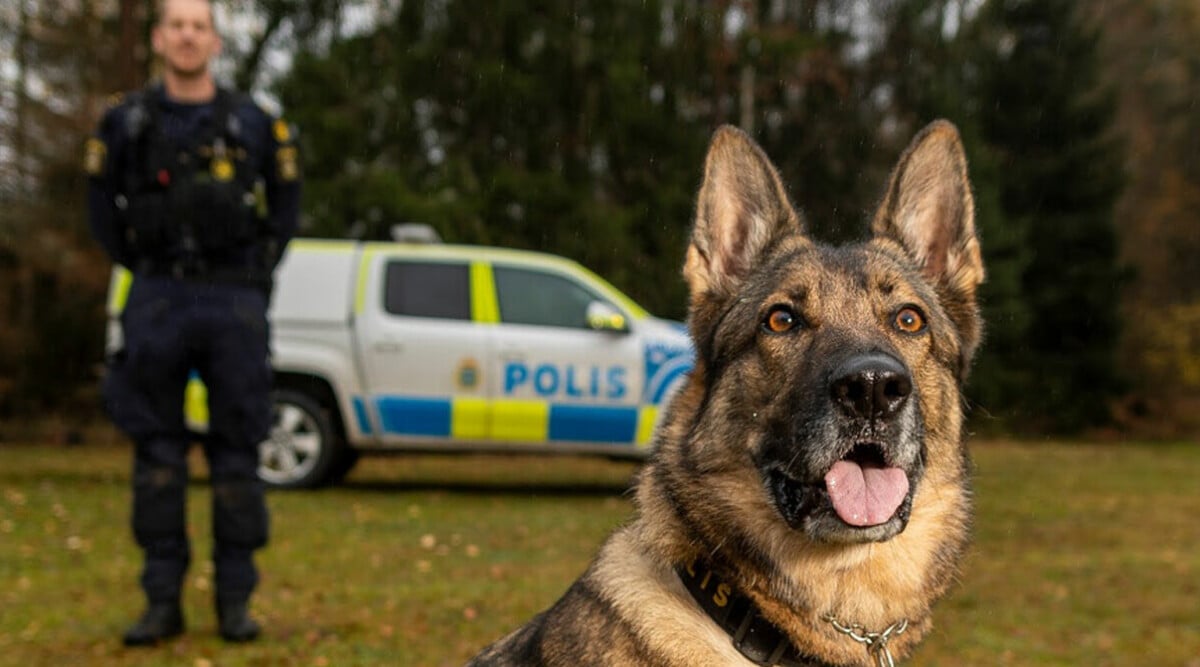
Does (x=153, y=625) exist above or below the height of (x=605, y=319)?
below

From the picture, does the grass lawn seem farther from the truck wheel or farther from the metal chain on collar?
the metal chain on collar

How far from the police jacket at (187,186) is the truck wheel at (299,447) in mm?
5648

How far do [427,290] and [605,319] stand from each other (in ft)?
5.79

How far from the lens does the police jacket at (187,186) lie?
15.2 ft

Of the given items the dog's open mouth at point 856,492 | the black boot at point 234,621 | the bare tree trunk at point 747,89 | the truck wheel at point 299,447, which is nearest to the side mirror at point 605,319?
the truck wheel at point 299,447

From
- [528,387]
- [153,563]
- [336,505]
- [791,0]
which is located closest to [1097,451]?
[791,0]

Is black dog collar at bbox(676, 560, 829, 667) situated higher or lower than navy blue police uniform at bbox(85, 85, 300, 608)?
lower

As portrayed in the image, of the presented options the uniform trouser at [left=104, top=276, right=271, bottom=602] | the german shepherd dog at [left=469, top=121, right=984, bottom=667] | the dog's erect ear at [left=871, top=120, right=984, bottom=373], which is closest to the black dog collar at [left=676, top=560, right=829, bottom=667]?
the german shepherd dog at [left=469, top=121, right=984, bottom=667]

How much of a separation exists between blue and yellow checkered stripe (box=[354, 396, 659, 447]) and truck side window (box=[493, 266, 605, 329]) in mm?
788

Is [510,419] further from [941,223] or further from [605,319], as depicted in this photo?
[941,223]

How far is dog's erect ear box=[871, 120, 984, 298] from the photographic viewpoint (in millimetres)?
3031

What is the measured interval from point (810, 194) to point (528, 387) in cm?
1384

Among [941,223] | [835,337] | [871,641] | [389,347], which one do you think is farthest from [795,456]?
[389,347]

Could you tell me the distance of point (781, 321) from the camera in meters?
2.86
